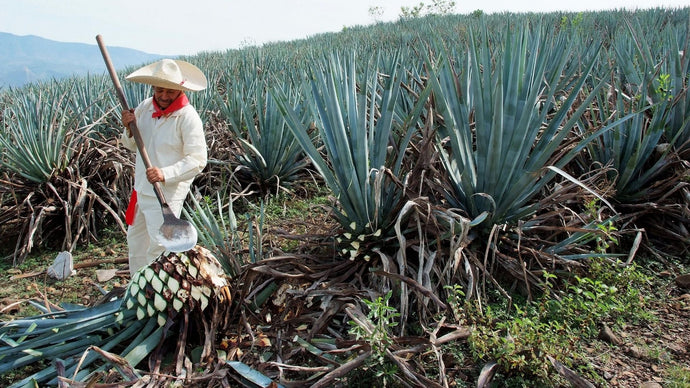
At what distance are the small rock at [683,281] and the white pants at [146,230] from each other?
2.64 m

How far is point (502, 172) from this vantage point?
227 centimetres

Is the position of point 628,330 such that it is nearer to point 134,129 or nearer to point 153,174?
point 153,174

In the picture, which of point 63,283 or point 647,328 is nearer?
point 647,328

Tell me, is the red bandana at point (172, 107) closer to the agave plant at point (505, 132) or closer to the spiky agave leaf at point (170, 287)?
the spiky agave leaf at point (170, 287)

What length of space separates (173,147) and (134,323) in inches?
36.6

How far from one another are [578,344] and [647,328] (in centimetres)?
39

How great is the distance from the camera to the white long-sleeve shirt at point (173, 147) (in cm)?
247

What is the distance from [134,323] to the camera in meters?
2.12

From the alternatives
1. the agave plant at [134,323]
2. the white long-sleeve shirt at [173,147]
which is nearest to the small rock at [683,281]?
the agave plant at [134,323]

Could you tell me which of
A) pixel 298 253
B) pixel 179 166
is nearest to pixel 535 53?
pixel 298 253

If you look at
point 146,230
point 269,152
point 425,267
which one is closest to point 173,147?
point 146,230

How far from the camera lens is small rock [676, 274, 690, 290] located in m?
2.39

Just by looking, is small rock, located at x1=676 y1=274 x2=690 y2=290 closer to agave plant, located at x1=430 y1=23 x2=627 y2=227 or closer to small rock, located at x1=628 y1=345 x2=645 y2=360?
small rock, located at x1=628 y1=345 x2=645 y2=360

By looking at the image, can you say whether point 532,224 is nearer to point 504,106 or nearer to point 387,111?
point 504,106
